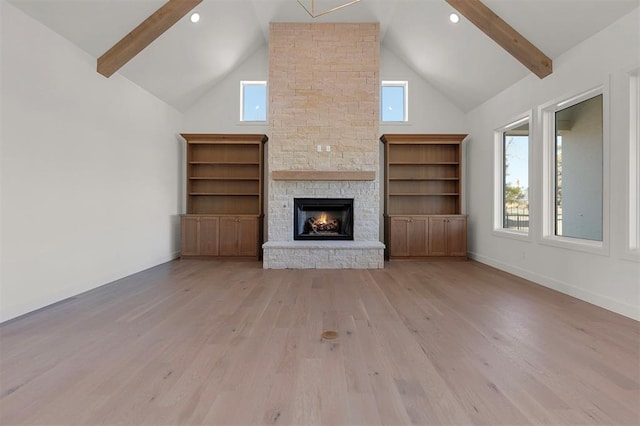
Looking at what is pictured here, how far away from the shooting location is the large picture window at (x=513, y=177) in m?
4.33

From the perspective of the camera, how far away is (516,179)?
4.59 metres

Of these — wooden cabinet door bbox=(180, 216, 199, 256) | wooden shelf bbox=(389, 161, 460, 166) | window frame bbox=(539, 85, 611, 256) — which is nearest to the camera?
window frame bbox=(539, 85, 611, 256)

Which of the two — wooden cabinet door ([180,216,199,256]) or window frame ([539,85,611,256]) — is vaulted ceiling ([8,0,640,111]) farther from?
wooden cabinet door ([180,216,199,256])

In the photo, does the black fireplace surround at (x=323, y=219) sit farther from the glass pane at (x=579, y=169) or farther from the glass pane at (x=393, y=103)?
the glass pane at (x=579, y=169)

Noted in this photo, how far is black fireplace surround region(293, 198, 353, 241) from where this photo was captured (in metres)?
5.17

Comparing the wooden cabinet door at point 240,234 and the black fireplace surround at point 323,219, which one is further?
the wooden cabinet door at point 240,234

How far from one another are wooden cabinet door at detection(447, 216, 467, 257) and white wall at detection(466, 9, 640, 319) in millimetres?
581

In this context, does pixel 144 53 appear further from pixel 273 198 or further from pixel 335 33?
pixel 335 33

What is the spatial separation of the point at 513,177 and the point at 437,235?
1.53 m

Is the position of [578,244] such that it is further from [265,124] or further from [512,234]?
[265,124]

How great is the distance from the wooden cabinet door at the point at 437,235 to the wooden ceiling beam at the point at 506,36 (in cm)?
260

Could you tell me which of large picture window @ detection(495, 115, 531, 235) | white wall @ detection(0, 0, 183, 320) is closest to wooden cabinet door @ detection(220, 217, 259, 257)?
white wall @ detection(0, 0, 183, 320)

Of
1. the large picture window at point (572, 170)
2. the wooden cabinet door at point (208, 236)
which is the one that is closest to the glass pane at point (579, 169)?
the large picture window at point (572, 170)

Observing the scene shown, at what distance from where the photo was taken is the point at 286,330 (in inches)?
90.4
